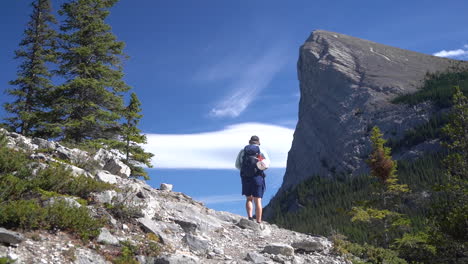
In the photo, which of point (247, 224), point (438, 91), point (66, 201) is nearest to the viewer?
point (66, 201)

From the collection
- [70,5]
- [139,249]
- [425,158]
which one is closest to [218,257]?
[139,249]

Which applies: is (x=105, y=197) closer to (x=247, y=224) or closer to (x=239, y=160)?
(x=239, y=160)

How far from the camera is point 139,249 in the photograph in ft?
20.7

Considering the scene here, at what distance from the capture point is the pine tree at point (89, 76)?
62.1 feet

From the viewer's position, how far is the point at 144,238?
6.89 m

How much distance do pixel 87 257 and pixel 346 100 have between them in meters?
109

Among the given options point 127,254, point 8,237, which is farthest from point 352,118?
point 8,237

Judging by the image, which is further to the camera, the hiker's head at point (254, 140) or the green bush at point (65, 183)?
the hiker's head at point (254, 140)

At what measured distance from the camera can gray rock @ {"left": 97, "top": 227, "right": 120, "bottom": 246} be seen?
20.3 ft

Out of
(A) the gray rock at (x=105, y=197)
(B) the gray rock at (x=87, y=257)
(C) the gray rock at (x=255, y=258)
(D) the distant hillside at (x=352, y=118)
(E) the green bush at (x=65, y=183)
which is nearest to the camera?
(B) the gray rock at (x=87, y=257)

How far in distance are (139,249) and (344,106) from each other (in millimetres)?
106356

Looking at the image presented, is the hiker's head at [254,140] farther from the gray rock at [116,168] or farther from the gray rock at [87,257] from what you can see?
the gray rock at [87,257]

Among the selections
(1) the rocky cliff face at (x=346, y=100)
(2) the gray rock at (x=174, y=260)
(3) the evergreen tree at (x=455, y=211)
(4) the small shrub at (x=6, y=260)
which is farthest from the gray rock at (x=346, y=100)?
(4) the small shrub at (x=6, y=260)

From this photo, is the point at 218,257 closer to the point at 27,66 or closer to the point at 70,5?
the point at 70,5
